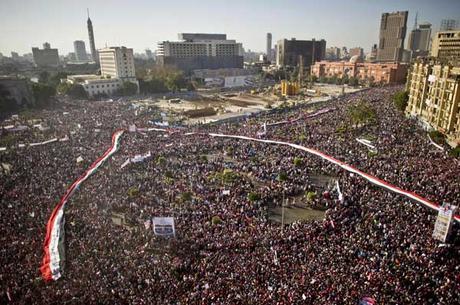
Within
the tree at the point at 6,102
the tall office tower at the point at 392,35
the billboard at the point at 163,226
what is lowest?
the billboard at the point at 163,226

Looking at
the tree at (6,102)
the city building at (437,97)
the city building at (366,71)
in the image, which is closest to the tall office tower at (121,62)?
the tree at (6,102)

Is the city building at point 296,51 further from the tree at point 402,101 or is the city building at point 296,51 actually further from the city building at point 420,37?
the tree at point 402,101

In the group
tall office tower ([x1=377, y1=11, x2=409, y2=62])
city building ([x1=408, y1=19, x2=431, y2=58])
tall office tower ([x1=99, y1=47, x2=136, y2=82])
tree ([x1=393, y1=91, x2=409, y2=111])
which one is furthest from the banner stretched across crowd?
city building ([x1=408, y1=19, x2=431, y2=58])

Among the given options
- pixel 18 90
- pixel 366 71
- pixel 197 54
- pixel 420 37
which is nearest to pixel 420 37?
pixel 420 37

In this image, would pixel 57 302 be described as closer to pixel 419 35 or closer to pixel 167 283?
pixel 167 283

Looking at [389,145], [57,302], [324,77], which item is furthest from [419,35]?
[57,302]
